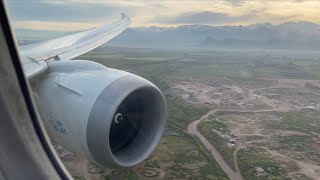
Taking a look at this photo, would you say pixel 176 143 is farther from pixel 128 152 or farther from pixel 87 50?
pixel 128 152

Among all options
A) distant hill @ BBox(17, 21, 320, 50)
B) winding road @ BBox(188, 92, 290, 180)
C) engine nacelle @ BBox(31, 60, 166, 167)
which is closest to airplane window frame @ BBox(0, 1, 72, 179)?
engine nacelle @ BBox(31, 60, 166, 167)

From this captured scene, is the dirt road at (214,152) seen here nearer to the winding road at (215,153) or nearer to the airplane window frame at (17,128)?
the winding road at (215,153)

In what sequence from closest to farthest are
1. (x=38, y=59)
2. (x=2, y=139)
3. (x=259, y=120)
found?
(x=2, y=139)
(x=38, y=59)
(x=259, y=120)

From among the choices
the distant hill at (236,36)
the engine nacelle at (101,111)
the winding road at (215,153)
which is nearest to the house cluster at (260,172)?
the winding road at (215,153)

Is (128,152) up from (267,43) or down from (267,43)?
up

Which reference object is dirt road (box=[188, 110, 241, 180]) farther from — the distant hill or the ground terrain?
the distant hill

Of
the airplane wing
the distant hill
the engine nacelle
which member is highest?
the airplane wing

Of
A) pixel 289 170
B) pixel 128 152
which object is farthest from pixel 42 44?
pixel 289 170

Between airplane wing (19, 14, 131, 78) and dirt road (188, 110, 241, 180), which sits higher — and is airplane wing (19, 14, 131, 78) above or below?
above

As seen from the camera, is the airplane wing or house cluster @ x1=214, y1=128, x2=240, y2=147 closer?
the airplane wing
